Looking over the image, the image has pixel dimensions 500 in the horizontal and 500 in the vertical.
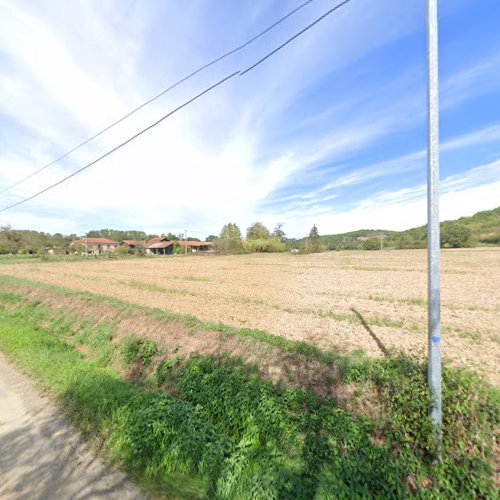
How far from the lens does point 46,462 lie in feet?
11.4

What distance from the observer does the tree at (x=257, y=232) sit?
3438 inches

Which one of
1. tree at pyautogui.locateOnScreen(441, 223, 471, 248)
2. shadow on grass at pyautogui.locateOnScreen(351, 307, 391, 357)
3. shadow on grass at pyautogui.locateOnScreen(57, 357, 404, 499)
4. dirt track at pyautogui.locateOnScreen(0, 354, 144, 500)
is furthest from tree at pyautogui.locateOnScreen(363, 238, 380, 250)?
dirt track at pyautogui.locateOnScreen(0, 354, 144, 500)

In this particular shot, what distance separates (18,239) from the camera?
66.3m

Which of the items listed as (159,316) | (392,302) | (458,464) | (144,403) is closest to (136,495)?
(144,403)

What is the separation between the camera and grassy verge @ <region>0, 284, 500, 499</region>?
9.43ft

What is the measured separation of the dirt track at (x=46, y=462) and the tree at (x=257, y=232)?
3245 inches

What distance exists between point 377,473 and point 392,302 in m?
9.72

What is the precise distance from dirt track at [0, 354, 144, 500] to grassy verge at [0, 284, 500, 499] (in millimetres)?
236

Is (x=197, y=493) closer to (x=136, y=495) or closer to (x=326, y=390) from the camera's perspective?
(x=136, y=495)

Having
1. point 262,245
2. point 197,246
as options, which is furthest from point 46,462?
point 197,246

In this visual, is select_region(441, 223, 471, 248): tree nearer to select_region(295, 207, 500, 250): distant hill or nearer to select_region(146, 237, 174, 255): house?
select_region(295, 207, 500, 250): distant hill

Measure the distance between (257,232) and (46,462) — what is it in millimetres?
85653

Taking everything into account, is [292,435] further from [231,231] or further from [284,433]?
[231,231]

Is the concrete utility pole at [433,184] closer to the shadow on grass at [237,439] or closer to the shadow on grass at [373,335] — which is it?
the shadow on grass at [237,439]
